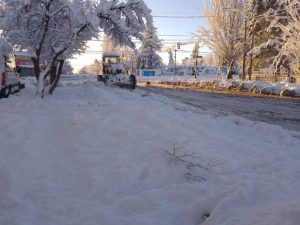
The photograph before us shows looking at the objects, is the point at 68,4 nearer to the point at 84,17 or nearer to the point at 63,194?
the point at 84,17

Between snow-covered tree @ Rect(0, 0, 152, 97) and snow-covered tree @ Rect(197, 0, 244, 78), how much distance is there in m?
25.8

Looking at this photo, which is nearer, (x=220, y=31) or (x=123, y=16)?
(x=123, y=16)

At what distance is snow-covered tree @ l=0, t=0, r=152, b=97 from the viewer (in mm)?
16500

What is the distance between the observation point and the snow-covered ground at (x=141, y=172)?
4.71m

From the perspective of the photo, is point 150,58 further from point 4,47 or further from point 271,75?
point 4,47

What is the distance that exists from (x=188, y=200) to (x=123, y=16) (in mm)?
14094

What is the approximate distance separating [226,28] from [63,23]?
2812 cm

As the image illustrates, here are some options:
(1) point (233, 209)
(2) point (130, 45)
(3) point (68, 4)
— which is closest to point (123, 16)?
(2) point (130, 45)

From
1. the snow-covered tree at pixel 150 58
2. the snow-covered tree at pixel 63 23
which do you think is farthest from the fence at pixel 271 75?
the snow-covered tree at pixel 150 58

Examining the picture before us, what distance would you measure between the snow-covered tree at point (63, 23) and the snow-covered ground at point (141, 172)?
7180mm

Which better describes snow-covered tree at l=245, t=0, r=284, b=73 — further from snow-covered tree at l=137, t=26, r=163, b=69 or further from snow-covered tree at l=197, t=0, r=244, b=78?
snow-covered tree at l=137, t=26, r=163, b=69

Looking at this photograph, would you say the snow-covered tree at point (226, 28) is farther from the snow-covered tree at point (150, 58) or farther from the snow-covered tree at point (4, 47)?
the snow-covered tree at point (150, 58)

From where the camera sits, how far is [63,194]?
18.2 feet

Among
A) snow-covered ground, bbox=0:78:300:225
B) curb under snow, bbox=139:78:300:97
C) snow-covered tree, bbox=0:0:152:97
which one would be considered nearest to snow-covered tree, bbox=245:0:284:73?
curb under snow, bbox=139:78:300:97
